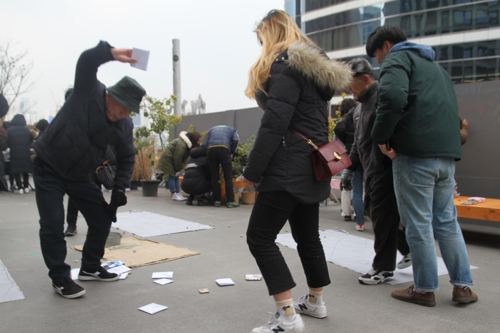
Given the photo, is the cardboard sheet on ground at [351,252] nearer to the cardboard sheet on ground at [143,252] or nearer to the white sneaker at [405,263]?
the white sneaker at [405,263]

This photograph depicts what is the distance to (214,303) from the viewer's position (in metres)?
3.41

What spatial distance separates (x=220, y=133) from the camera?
8.86m

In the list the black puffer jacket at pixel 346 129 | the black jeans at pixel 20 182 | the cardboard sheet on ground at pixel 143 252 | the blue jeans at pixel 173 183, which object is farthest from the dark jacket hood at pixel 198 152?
the black jeans at pixel 20 182

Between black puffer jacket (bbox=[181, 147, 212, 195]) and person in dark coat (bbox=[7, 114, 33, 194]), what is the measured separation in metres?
4.71

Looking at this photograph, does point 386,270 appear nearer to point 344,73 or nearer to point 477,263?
point 477,263

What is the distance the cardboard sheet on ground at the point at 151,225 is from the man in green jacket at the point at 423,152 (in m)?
3.59

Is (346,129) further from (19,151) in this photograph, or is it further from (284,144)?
(19,151)

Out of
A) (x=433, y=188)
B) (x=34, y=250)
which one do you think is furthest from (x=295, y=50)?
(x=34, y=250)

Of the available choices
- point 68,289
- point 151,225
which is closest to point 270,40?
point 68,289

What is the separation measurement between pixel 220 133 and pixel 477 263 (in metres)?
5.32

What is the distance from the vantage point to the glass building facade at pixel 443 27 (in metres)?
45.9

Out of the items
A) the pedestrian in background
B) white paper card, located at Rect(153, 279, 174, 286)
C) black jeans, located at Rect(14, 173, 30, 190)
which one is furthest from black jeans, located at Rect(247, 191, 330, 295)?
black jeans, located at Rect(14, 173, 30, 190)

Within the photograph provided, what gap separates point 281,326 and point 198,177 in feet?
21.7

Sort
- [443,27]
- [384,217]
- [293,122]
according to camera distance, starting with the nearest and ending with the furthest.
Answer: [293,122], [384,217], [443,27]
